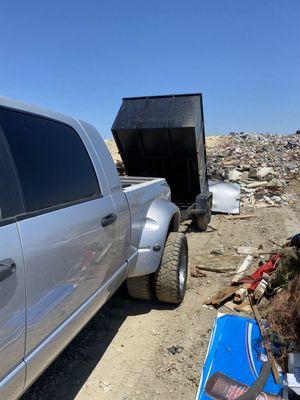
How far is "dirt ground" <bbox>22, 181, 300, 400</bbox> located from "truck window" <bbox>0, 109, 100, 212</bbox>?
1.67m

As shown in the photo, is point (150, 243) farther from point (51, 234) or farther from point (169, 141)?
point (169, 141)

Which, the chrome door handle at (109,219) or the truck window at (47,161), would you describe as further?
the chrome door handle at (109,219)

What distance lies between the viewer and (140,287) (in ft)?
14.7

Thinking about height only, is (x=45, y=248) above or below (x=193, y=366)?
above

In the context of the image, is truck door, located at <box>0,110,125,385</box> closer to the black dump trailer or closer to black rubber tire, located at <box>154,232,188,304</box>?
black rubber tire, located at <box>154,232,188,304</box>

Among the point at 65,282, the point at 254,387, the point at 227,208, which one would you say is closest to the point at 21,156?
the point at 65,282

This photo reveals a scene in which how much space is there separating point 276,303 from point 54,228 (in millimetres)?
2886

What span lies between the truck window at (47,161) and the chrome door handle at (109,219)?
8.0 inches

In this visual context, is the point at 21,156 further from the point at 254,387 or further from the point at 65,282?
the point at 254,387

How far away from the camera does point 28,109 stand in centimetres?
248

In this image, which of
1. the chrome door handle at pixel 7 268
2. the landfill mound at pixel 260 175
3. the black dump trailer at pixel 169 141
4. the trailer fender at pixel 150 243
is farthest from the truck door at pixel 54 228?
the landfill mound at pixel 260 175

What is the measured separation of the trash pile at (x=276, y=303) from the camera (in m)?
3.49

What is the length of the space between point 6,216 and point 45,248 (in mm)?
314

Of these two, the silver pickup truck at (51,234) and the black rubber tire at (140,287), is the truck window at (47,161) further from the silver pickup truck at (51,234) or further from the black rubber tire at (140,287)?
the black rubber tire at (140,287)
